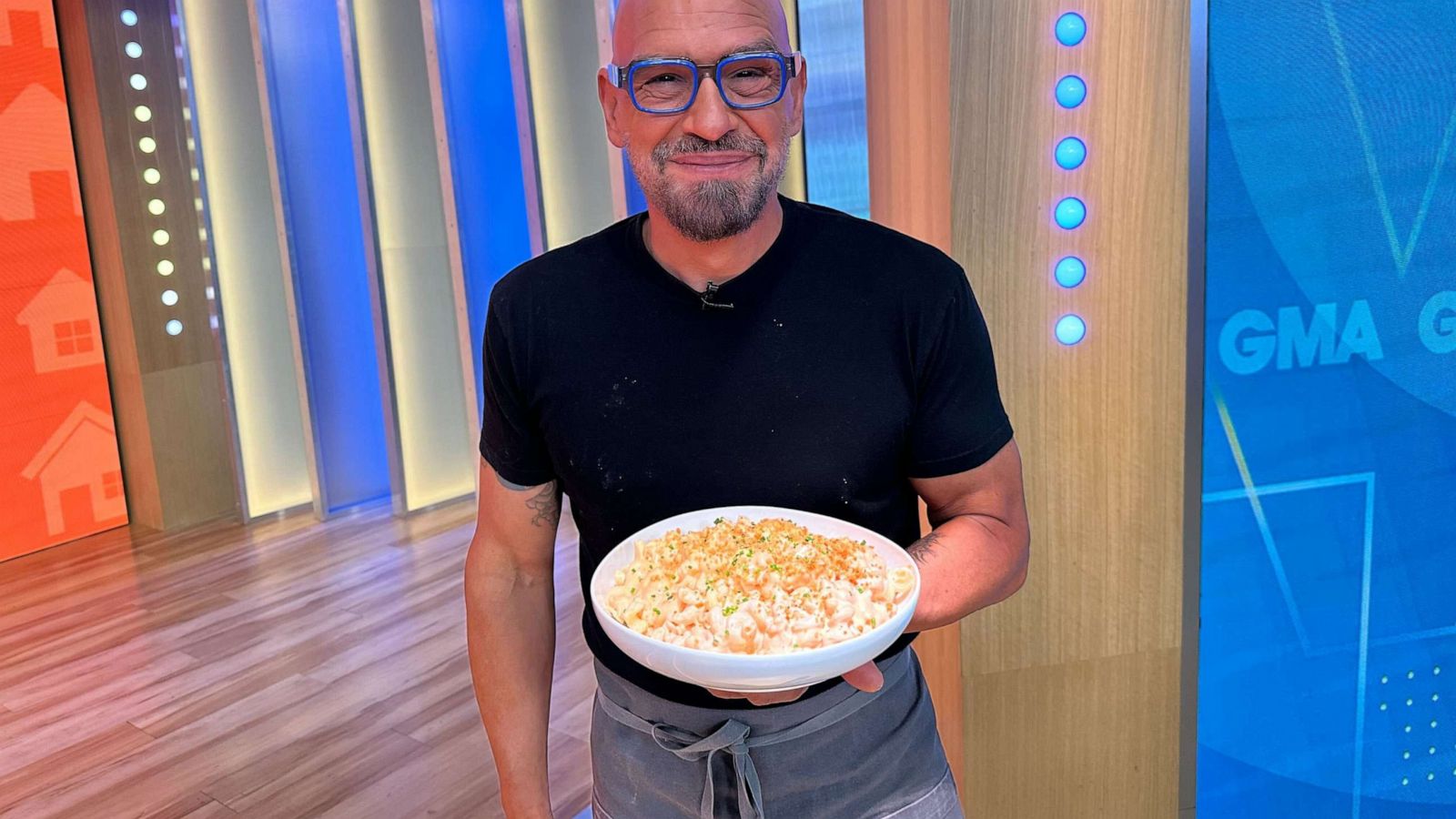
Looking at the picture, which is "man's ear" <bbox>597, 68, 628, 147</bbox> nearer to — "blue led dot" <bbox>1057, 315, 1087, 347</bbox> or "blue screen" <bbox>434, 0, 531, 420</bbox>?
"blue led dot" <bbox>1057, 315, 1087, 347</bbox>

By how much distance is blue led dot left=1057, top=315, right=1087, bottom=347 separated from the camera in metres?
1.49

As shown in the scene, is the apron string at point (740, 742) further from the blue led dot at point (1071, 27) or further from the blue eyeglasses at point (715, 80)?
the blue led dot at point (1071, 27)

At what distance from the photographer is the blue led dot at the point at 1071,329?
1493 mm

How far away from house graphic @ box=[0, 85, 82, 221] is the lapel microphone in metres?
4.16

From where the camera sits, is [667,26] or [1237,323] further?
[1237,323]

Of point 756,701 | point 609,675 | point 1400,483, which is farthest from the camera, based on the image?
point 1400,483

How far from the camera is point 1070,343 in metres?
1.50

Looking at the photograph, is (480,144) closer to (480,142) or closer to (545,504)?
(480,142)

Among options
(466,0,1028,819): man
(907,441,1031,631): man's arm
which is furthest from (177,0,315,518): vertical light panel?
(907,441,1031,631): man's arm

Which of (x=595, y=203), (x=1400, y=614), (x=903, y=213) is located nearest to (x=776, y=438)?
(x=903, y=213)

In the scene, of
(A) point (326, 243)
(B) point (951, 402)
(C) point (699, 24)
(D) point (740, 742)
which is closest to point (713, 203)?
(C) point (699, 24)

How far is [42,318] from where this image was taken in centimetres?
437

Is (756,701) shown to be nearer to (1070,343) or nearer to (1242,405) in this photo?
(1070,343)

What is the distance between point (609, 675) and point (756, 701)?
13.4 inches
